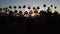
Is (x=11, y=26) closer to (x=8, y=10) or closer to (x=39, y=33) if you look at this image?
(x=39, y=33)

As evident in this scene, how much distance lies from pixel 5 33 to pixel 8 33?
1.47ft

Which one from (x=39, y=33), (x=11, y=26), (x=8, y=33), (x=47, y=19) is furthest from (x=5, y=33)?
(x=47, y=19)

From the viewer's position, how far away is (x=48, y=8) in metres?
86.9

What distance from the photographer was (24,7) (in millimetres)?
86875

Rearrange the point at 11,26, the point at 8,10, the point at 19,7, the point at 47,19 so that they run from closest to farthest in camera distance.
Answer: the point at 11,26
the point at 47,19
the point at 19,7
the point at 8,10

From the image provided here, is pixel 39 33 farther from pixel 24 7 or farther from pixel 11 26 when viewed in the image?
pixel 24 7

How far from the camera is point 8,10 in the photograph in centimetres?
9281

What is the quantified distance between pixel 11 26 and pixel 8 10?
205 feet

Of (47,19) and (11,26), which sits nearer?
(11,26)

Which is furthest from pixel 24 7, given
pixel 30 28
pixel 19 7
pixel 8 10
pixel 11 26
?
pixel 30 28

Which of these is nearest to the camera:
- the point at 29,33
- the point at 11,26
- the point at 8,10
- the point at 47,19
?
the point at 29,33

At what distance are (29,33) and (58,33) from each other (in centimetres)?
364

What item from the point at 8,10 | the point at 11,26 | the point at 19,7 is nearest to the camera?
the point at 11,26

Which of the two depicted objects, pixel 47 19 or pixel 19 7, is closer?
pixel 47 19
